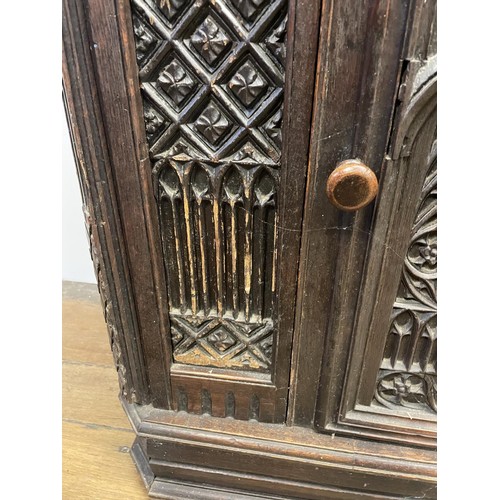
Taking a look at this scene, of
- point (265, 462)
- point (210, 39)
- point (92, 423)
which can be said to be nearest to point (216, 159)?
point (210, 39)

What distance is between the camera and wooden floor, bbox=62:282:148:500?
0.81 metres

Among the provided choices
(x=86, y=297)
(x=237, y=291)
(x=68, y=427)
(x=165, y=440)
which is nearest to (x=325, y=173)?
(x=237, y=291)

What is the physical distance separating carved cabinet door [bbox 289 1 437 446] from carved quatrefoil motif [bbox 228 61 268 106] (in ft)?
0.24

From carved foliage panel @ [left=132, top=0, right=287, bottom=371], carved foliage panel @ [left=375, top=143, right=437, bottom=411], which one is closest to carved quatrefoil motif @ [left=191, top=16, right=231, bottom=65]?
carved foliage panel @ [left=132, top=0, right=287, bottom=371]

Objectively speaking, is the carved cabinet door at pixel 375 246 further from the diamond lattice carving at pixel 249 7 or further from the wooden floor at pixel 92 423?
the wooden floor at pixel 92 423

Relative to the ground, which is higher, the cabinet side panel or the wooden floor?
the cabinet side panel

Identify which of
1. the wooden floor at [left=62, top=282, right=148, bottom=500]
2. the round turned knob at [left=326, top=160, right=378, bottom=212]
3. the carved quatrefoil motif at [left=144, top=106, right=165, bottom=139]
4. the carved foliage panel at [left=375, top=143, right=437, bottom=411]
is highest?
the carved quatrefoil motif at [left=144, top=106, right=165, bottom=139]

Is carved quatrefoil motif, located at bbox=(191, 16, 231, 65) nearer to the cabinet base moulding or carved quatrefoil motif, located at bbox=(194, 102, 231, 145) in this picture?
carved quatrefoil motif, located at bbox=(194, 102, 231, 145)

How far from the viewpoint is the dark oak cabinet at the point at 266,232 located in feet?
1.52

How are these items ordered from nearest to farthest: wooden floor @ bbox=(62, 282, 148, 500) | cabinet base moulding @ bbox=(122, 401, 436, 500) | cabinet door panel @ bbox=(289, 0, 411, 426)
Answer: cabinet door panel @ bbox=(289, 0, 411, 426)
cabinet base moulding @ bbox=(122, 401, 436, 500)
wooden floor @ bbox=(62, 282, 148, 500)

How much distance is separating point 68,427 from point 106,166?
0.66 meters

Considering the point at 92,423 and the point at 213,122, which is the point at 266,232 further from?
the point at 92,423

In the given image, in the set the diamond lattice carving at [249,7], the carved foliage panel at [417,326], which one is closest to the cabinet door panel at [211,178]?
the diamond lattice carving at [249,7]

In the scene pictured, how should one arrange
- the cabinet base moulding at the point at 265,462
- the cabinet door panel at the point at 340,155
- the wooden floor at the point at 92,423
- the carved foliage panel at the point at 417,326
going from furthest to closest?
the wooden floor at the point at 92,423
the cabinet base moulding at the point at 265,462
the carved foliage panel at the point at 417,326
the cabinet door panel at the point at 340,155
